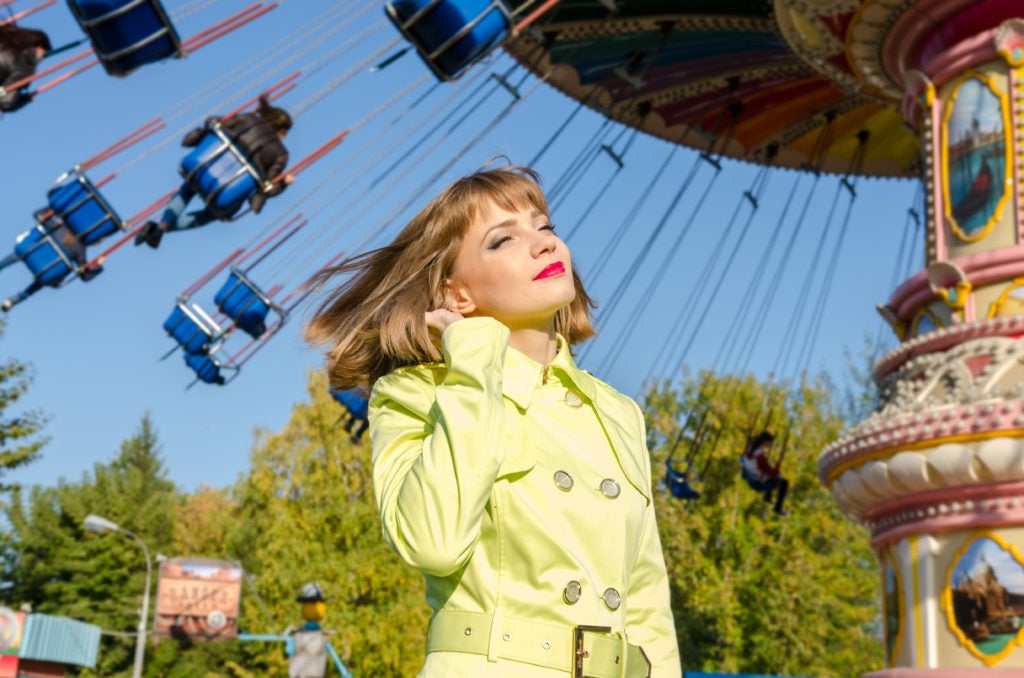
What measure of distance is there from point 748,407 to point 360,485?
38.2ft

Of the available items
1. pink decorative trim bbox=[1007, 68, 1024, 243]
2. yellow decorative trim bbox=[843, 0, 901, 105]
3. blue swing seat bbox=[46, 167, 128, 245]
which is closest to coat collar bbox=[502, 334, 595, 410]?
pink decorative trim bbox=[1007, 68, 1024, 243]

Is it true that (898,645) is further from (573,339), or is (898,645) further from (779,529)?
(779,529)

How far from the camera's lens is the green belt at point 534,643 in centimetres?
215

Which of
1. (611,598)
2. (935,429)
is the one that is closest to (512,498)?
(611,598)

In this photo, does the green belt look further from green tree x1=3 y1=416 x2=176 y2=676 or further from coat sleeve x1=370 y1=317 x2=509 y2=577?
green tree x1=3 y1=416 x2=176 y2=676

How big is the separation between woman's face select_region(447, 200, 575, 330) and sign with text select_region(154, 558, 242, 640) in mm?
28426

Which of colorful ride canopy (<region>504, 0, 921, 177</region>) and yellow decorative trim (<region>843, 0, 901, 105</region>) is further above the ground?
colorful ride canopy (<region>504, 0, 921, 177</region>)

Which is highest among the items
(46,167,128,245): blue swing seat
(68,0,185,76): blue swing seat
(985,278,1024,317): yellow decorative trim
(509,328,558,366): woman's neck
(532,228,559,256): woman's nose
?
(68,0,185,76): blue swing seat

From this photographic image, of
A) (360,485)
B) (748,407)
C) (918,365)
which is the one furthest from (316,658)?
(748,407)

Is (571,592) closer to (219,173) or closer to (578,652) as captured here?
(578,652)

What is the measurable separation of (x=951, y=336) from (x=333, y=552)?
1685cm

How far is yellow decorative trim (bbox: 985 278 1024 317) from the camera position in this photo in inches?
361

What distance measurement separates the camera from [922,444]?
27.1ft

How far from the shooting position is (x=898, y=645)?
355 inches
